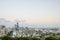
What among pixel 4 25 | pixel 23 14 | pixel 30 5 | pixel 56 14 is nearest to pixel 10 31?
pixel 4 25

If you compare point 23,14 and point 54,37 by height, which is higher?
point 23,14

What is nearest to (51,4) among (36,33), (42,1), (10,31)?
(42,1)

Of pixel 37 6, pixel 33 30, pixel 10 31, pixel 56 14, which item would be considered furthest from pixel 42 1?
pixel 10 31

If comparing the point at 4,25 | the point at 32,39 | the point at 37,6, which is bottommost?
the point at 32,39

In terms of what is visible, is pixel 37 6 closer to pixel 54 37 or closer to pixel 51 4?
pixel 51 4

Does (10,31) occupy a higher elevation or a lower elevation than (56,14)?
lower

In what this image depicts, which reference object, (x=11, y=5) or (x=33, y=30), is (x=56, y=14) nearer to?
(x=33, y=30)

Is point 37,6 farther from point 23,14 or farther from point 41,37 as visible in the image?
point 41,37
